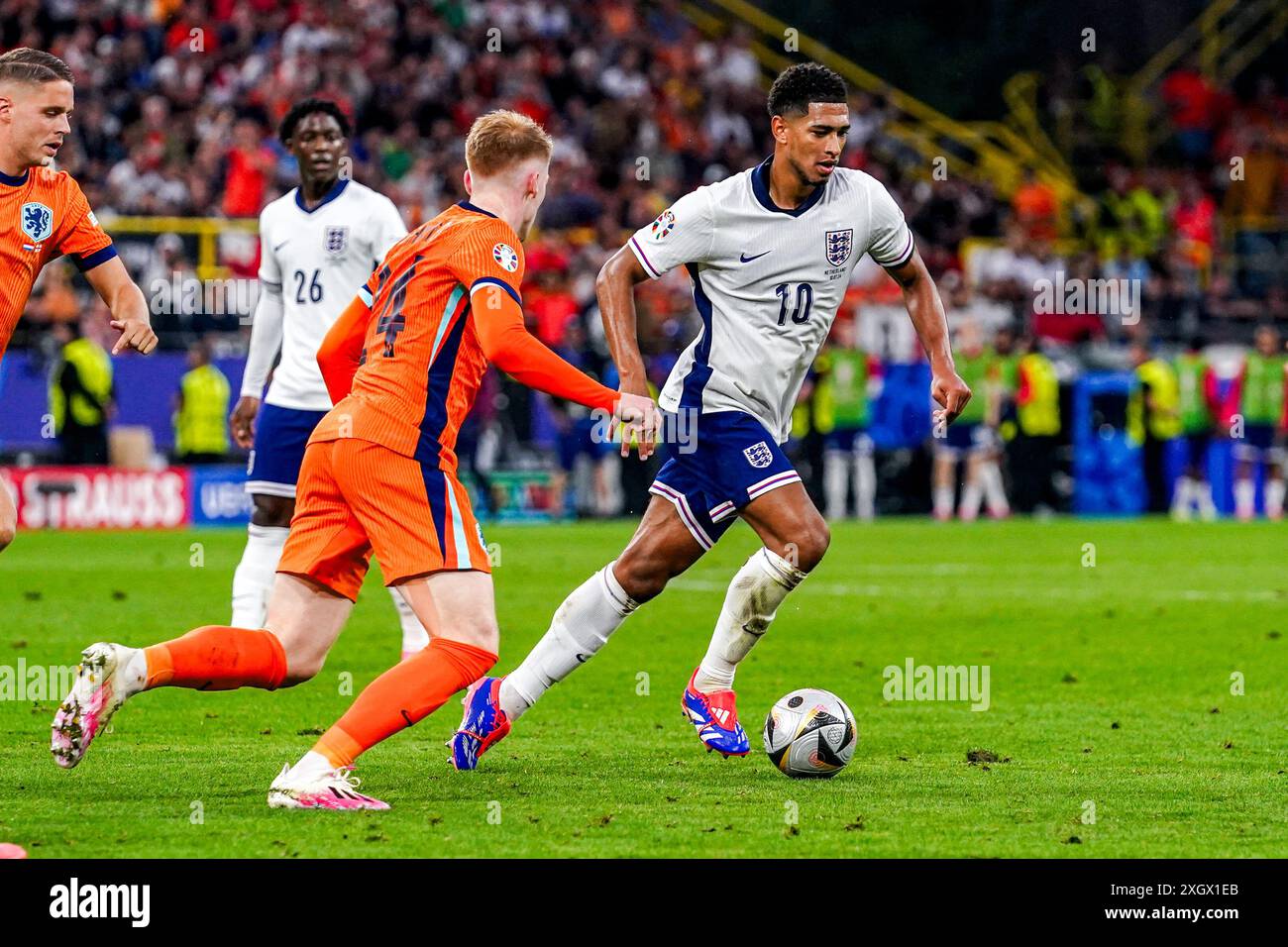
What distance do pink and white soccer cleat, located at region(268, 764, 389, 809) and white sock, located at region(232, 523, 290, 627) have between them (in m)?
3.30

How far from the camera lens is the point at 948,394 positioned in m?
7.72

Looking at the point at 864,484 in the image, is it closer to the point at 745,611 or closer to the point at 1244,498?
the point at 1244,498

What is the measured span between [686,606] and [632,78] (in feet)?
51.8

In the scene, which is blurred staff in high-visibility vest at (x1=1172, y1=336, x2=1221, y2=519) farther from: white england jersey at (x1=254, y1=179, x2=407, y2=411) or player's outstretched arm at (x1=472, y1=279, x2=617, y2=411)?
player's outstretched arm at (x1=472, y1=279, x2=617, y2=411)

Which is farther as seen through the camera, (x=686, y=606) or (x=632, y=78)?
(x=632, y=78)

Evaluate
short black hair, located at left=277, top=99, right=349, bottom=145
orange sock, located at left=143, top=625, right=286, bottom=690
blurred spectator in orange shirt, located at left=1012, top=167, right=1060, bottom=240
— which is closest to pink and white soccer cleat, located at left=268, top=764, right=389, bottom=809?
orange sock, located at left=143, top=625, right=286, bottom=690

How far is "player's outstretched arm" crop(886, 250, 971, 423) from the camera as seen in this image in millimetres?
7754

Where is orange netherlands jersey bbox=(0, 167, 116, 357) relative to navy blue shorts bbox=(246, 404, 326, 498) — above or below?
above

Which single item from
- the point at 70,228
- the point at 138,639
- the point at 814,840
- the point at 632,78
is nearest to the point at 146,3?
the point at 632,78

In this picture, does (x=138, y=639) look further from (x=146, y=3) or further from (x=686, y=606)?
(x=146, y=3)

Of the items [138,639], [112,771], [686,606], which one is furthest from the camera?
[686,606]

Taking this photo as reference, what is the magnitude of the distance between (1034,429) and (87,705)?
19.4 meters

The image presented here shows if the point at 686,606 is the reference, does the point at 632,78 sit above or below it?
above
